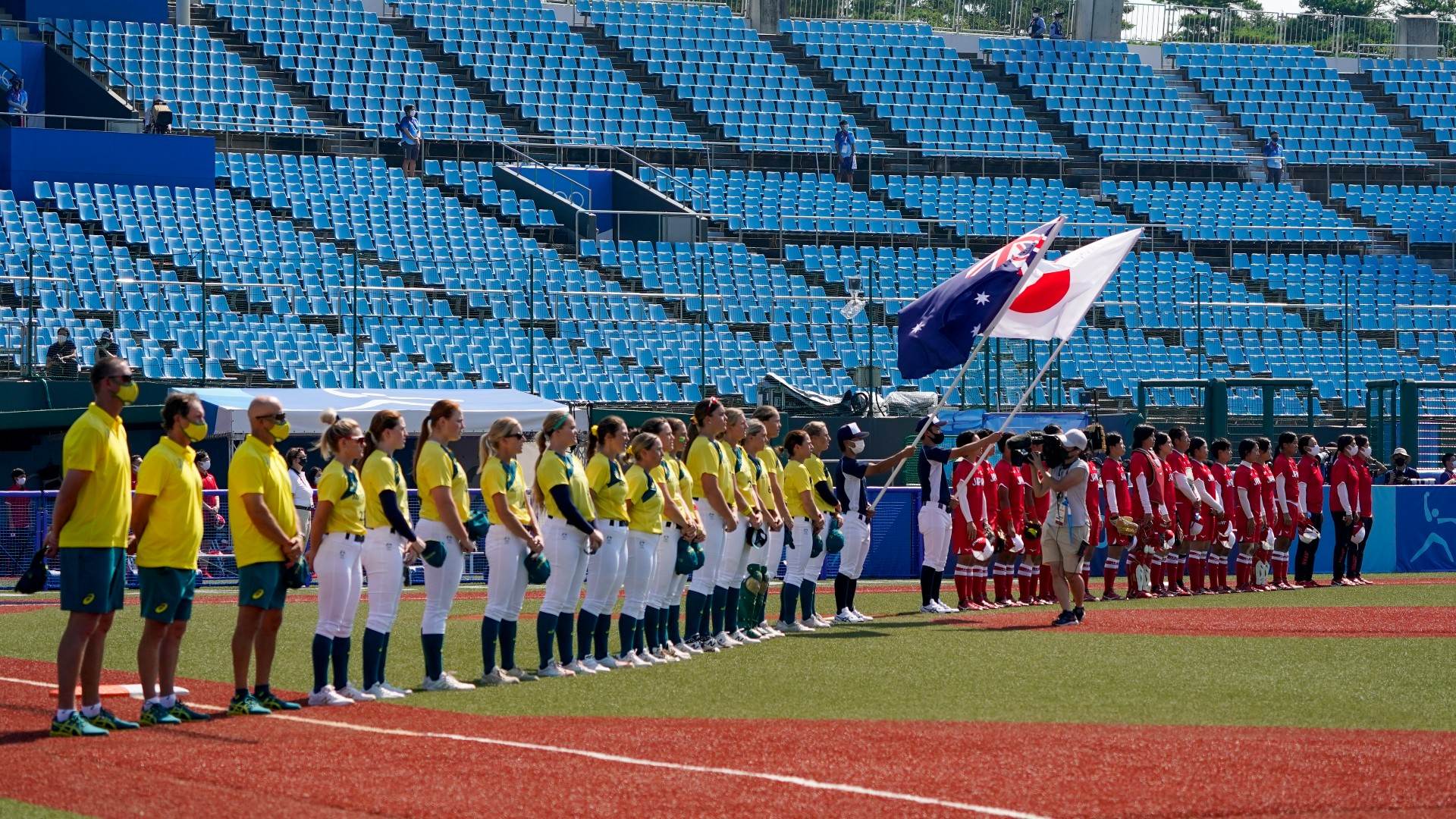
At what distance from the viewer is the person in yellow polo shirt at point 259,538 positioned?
10320 mm

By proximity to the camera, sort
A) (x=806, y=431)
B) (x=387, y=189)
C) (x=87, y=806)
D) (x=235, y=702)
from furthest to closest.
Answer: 1. (x=387, y=189)
2. (x=806, y=431)
3. (x=235, y=702)
4. (x=87, y=806)

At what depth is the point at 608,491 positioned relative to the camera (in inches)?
503

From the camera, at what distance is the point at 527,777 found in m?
8.33

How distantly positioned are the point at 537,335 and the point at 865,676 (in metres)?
18.8

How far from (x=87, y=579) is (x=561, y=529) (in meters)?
3.63

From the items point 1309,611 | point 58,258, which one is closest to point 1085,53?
point 58,258

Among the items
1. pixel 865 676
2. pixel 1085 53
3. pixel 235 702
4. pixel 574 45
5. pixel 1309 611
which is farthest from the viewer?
pixel 1085 53

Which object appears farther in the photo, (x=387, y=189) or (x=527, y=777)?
(x=387, y=189)

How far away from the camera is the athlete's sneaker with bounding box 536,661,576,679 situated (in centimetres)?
1253

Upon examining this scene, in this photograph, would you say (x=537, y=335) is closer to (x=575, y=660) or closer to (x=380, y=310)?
(x=380, y=310)

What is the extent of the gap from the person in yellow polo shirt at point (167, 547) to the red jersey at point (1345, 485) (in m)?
15.8

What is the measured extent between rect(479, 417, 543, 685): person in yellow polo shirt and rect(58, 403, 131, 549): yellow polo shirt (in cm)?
263

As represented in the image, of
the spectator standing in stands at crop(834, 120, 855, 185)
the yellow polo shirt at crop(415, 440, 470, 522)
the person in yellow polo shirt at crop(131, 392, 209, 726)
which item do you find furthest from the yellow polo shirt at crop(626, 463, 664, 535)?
the spectator standing in stands at crop(834, 120, 855, 185)

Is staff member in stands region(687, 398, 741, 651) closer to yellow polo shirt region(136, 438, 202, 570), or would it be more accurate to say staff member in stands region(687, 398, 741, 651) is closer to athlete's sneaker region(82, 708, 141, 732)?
yellow polo shirt region(136, 438, 202, 570)
